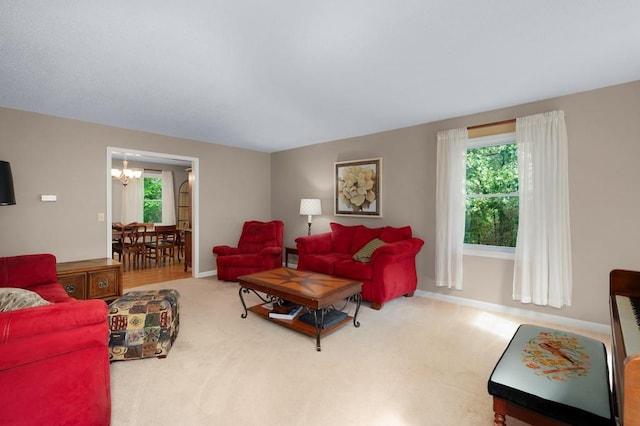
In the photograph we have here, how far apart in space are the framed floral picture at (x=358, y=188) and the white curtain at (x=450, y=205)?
99 cm

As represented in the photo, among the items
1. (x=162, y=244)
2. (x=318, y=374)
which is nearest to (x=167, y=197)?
(x=162, y=244)

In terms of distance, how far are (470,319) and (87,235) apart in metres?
5.10

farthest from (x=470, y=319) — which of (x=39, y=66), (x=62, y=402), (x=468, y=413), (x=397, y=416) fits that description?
(x=39, y=66)

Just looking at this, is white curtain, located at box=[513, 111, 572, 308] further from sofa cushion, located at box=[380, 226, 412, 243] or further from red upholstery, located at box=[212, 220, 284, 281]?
red upholstery, located at box=[212, 220, 284, 281]

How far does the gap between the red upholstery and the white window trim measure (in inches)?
117

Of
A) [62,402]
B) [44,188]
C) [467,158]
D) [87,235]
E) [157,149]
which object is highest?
[157,149]

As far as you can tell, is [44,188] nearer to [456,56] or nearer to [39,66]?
[39,66]

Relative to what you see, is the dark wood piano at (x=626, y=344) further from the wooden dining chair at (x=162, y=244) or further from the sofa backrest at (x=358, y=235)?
the wooden dining chair at (x=162, y=244)

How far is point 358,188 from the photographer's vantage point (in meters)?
4.94

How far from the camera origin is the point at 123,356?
2.40 metres

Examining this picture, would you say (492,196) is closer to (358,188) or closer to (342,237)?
(358,188)

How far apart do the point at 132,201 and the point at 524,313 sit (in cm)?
863

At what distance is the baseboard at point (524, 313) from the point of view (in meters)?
3.02

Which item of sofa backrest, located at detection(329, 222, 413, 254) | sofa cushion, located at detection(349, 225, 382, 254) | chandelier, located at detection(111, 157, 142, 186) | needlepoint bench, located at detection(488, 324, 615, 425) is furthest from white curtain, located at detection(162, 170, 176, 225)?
needlepoint bench, located at detection(488, 324, 615, 425)
